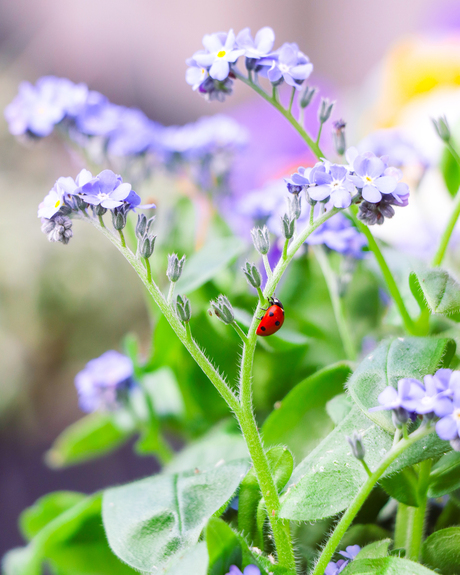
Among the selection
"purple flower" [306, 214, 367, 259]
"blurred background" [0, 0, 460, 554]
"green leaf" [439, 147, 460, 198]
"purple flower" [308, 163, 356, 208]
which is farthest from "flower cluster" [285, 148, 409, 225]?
"blurred background" [0, 0, 460, 554]

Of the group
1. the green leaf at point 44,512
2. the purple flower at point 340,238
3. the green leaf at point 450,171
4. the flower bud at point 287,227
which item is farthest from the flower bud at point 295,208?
the green leaf at point 44,512

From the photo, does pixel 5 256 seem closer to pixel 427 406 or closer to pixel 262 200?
pixel 262 200

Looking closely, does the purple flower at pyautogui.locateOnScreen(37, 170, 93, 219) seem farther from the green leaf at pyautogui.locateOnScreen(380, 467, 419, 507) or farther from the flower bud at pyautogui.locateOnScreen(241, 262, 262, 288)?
the green leaf at pyautogui.locateOnScreen(380, 467, 419, 507)

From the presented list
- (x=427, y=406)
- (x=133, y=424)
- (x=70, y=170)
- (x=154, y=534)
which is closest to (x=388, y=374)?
(x=427, y=406)

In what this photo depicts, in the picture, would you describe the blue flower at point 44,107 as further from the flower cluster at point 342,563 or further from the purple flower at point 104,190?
the flower cluster at point 342,563

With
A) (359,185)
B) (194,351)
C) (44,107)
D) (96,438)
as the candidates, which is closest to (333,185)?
(359,185)

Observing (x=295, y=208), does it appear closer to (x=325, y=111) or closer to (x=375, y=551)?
(x=325, y=111)
